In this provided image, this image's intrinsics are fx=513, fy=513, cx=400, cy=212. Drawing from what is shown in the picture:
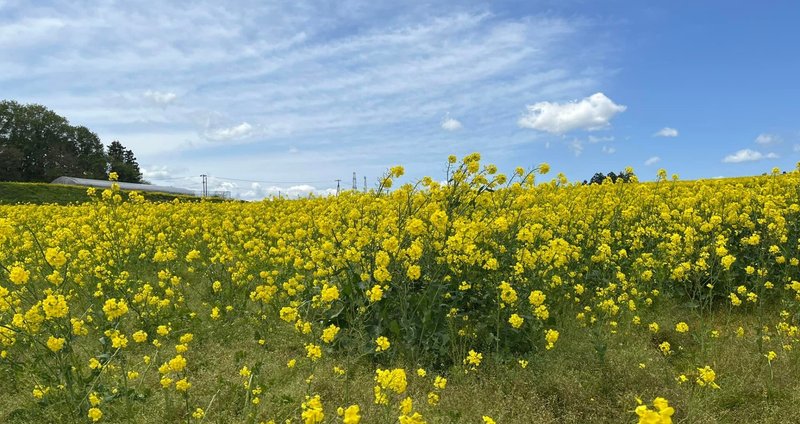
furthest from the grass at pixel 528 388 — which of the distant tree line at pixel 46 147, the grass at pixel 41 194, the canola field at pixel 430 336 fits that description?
the distant tree line at pixel 46 147

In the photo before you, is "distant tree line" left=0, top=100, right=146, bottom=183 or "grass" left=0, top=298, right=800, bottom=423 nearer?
"grass" left=0, top=298, right=800, bottom=423

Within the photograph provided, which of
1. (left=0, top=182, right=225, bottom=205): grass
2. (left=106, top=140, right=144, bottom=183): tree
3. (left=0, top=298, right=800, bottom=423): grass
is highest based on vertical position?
(left=106, top=140, right=144, bottom=183): tree

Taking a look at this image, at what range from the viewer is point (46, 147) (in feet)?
211

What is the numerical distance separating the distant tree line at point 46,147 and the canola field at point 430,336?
6614 centimetres

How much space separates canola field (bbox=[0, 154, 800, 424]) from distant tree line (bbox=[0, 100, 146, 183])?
2604 inches

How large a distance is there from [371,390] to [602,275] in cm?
340

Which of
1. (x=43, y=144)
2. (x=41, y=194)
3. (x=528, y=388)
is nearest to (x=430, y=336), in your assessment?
(x=528, y=388)

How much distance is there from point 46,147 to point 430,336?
2976 inches

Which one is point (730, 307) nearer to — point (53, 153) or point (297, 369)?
point (297, 369)

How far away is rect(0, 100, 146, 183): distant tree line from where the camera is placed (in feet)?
203

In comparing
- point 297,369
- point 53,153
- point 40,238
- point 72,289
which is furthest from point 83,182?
point 297,369

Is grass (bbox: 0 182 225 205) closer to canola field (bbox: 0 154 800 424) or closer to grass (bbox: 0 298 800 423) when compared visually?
canola field (bbox: 0 154 800 424)

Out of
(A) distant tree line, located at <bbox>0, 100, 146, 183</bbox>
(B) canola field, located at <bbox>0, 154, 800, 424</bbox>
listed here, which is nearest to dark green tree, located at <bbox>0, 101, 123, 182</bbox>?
(A) distant tree line, located at <bbox>0, 100, 146, 183</bbox>

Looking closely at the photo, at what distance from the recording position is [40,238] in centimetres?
946
